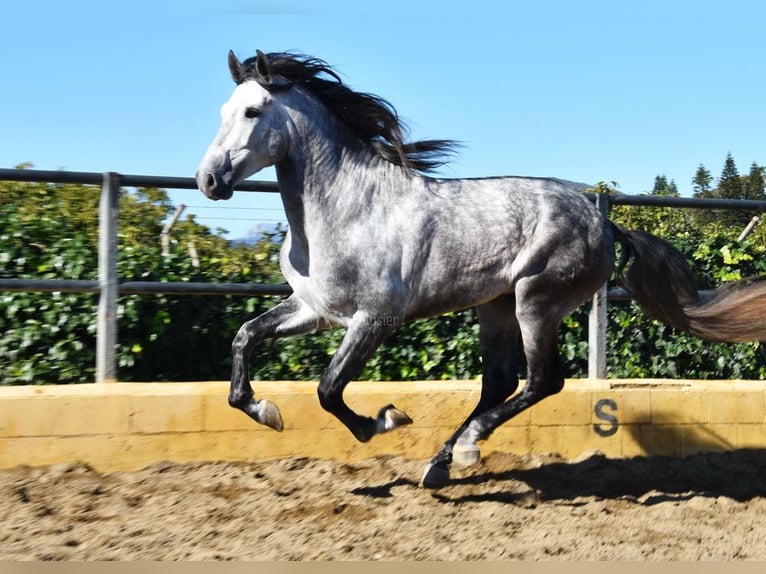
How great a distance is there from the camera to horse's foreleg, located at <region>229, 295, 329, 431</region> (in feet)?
14.8

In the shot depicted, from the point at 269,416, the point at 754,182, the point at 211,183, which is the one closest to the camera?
the point at 211,183

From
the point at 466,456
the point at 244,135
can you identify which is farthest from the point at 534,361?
the point at 244,135

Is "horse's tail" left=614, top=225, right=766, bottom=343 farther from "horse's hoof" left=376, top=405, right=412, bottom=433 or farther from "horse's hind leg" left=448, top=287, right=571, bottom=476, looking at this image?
"horse's hoof" left=376, top=405, right=412, bottom=433

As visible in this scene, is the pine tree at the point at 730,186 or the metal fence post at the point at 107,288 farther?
the pine tree at the point at 730,186

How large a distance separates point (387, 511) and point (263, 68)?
85.6 inches

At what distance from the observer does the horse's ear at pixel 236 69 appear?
446 centimetres

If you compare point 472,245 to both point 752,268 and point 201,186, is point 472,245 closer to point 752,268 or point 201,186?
point 201,186

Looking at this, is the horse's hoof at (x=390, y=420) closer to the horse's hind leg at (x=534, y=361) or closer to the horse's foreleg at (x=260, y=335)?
the horse's hind leg at (x=534, y=361)

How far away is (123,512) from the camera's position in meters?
4.18

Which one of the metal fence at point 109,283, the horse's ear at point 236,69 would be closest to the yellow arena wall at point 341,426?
the metal fence at point 109,283

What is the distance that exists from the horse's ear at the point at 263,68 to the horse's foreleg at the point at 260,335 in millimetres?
1082

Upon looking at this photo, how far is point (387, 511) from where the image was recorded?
430 centimetres

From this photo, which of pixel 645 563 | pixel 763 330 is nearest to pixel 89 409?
pixel 645 563

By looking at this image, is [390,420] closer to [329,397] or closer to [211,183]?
[329,397]
